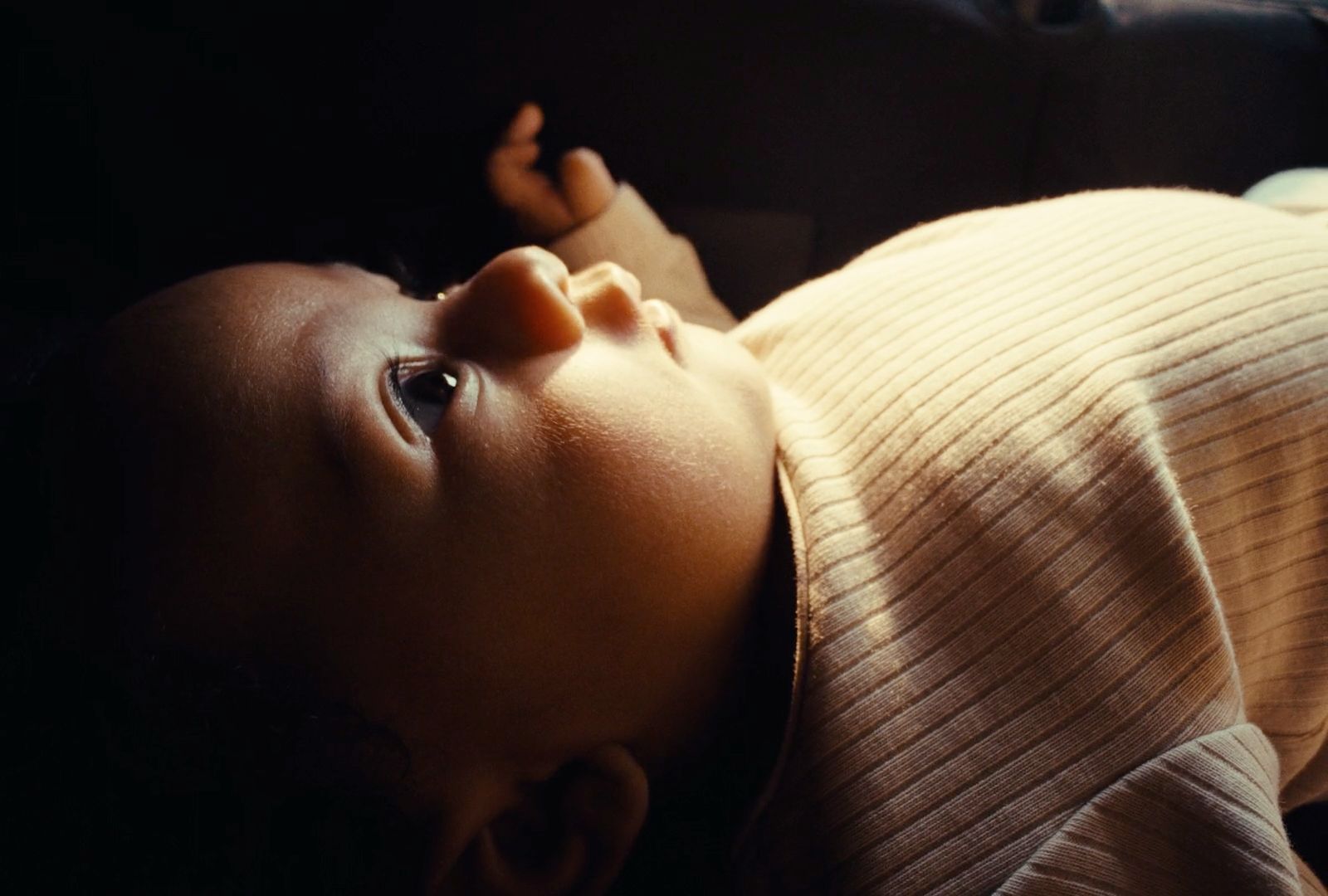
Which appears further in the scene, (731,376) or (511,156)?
(511,156)

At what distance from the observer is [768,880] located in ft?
2.10

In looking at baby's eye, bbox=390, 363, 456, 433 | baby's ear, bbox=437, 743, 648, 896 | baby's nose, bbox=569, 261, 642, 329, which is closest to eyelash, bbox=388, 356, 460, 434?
baby's eye, bbox=390, 363, 456, 433

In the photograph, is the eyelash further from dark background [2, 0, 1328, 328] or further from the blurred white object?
the blurred white object

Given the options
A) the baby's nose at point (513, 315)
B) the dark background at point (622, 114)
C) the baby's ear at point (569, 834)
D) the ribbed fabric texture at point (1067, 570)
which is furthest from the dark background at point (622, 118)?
the baby's ear at point (569, 834)

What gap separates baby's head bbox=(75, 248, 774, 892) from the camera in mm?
536

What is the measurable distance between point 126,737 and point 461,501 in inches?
9.4

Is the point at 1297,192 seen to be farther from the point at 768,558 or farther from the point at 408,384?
the point at 408,384

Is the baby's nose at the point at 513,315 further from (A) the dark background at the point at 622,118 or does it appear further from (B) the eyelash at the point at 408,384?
(A) the dark background at the point at 622,118

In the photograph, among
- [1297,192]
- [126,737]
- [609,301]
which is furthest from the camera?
[1297,192]

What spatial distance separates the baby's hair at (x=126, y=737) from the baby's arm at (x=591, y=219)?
52cm

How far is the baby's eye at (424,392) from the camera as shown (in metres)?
0.58

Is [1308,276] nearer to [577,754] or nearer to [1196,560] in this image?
[1196,560]

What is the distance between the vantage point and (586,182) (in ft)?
3.11

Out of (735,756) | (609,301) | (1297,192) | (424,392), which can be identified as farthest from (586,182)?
(1297,192)
